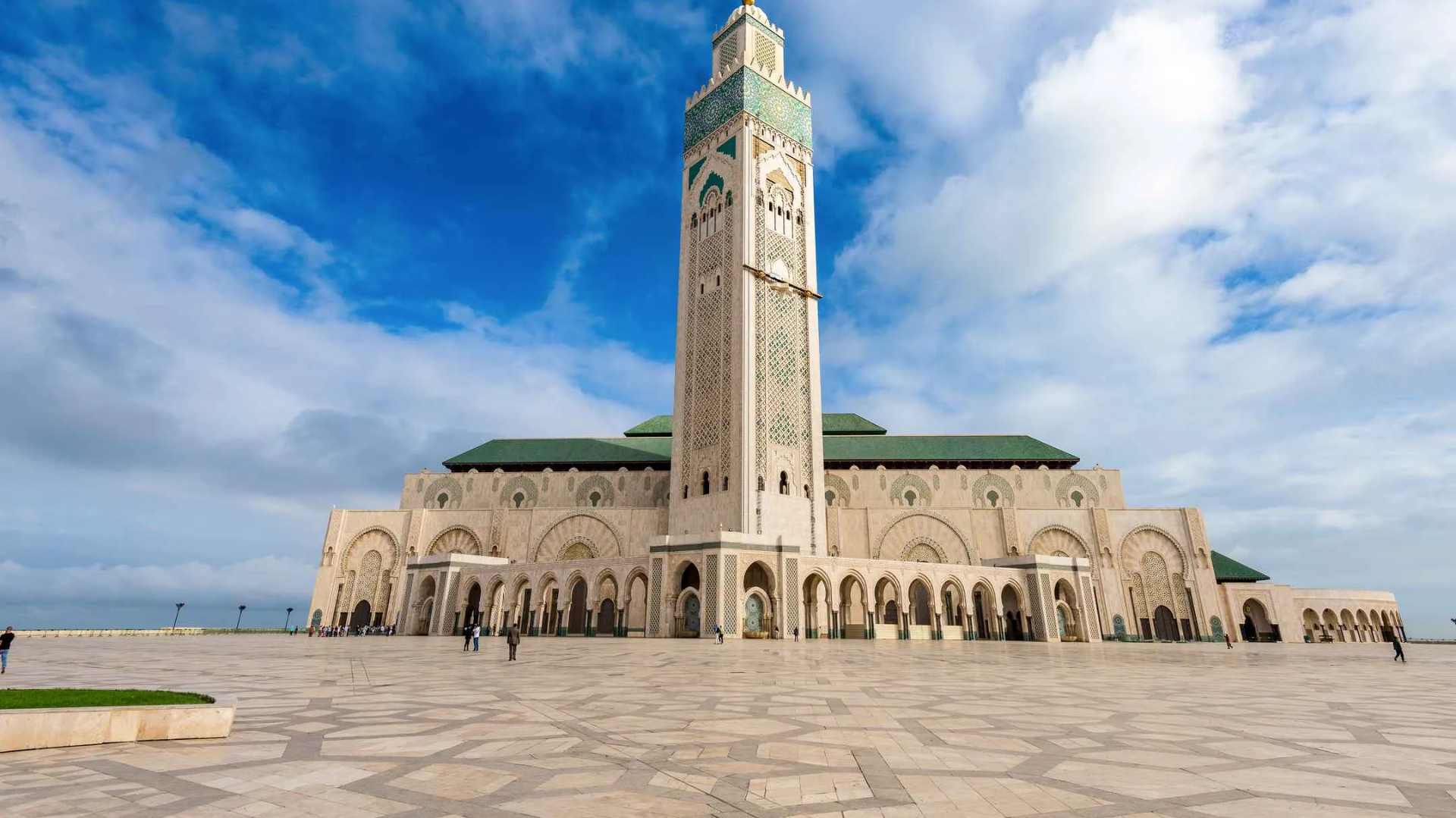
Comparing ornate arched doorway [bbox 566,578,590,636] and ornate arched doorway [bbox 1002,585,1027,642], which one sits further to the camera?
ornate arched doorway [bbox 566,578,590,636]

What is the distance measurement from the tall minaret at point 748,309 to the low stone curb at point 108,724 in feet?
78.0

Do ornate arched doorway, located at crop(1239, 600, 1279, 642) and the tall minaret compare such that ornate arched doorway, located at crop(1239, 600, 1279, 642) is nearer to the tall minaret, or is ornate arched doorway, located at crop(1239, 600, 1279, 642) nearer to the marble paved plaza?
the tall minaret

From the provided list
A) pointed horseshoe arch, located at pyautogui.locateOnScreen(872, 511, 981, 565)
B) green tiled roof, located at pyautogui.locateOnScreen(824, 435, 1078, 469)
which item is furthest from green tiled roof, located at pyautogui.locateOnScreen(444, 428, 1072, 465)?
pointed horseshoe arch, located at pyautogui.locateOnScreen(872, 511, 981, 565)

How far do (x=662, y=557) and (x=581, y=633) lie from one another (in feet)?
Result: 30.5

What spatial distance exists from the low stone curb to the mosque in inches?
851

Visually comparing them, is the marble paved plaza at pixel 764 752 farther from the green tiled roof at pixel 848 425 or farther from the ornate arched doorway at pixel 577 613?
the green tiled roof at pixel 848 425

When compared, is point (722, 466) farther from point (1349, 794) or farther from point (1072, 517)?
point (1349, 794)

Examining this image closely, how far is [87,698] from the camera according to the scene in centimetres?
520

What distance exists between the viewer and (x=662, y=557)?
27.9 metres

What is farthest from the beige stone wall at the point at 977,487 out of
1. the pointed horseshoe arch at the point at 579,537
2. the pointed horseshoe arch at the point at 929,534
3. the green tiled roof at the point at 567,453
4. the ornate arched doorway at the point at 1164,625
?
the pointed horseshoe arch at the point at 579,537

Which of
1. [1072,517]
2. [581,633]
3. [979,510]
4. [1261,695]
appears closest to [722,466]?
[581,633]

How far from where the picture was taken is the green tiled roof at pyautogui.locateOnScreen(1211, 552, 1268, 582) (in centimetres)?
3881

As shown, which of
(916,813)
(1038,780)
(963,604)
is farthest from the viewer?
(963,604)

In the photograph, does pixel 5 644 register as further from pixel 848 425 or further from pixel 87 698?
pixel 848 425
